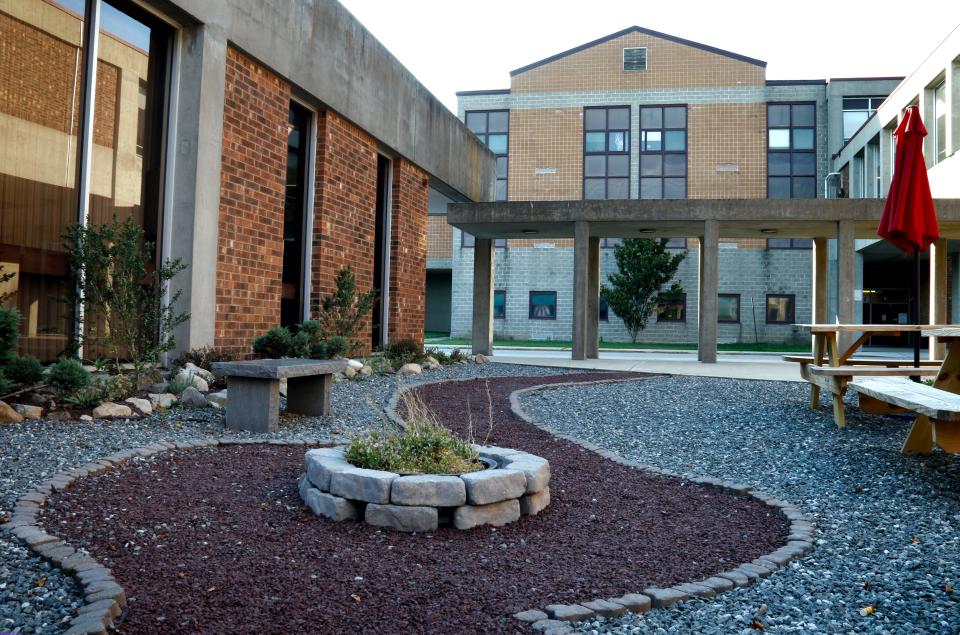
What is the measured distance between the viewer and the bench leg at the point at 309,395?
6598 mm

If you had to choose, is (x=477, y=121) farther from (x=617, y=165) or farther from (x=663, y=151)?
(x=663, y=151)

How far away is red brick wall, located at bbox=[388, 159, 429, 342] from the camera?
13.7 metres

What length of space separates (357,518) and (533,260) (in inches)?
1081

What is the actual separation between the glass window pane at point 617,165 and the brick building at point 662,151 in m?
0.06

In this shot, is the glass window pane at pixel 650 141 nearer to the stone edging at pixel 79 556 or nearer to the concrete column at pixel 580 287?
the concrete column at pixel 580 287

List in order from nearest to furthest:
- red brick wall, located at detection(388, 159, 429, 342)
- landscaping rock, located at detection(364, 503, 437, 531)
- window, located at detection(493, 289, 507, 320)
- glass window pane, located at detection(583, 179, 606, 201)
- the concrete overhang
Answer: landscaping rock, located at detection(364, 503, 437, 531)
red brick wall, located at detection(388, 159, 429, 342)
the concrete overhang
glass window pane, located at detection(583, 179, 606, 201)
window, located at detection(493, 289, 507, 320)

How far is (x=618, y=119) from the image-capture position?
30.6 metres

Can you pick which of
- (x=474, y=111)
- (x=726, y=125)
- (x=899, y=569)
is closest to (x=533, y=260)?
(x=474, y=111)

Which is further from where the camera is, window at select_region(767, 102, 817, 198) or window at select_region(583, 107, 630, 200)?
window at select_region(583, 107, 630, 200)

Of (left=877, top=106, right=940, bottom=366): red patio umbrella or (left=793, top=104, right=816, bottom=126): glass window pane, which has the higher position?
(left=793, top=104, right=816, bottom=126): glass window pane

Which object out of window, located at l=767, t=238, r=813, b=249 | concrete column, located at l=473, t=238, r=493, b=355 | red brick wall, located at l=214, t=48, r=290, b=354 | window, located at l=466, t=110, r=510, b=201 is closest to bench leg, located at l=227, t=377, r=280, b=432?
red brick wall, located at l=214, t=48, r=290, b=354

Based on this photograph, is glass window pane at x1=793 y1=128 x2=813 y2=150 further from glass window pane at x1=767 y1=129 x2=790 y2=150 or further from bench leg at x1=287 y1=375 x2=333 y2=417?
bench leg at x1=287 y1=375 x2=333 y2=417

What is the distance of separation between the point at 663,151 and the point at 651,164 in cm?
72

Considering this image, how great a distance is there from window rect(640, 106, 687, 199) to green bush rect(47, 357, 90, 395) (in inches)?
1053
